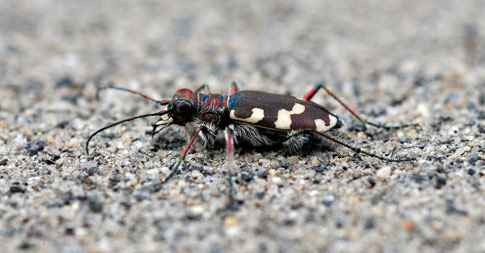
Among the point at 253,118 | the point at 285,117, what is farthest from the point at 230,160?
the point at 285,117

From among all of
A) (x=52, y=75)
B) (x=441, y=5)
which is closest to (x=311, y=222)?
(x=52, y=75)

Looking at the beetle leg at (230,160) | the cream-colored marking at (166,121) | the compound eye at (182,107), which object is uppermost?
the compound eye at (182,107)

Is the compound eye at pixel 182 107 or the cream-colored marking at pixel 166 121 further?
the cream-colored marking at pixel 166 121

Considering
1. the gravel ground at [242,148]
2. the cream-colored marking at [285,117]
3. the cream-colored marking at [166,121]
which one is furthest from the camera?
the cream-colored marking at [166,121]

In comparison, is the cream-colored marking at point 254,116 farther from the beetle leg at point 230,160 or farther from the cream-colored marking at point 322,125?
the cream-colored marking at point 322,125

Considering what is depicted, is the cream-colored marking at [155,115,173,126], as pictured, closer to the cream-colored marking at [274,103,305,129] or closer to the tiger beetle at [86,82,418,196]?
the tiger beetle at [86,82,418,196]

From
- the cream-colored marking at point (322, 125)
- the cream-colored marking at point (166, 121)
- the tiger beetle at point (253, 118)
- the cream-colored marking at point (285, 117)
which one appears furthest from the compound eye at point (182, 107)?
the cream-colored marking at point (322, 125)

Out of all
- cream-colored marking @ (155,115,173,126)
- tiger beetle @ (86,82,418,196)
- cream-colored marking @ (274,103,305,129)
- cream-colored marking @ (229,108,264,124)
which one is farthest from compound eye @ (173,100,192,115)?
cream-colored marking @ (274,103,305,129)
